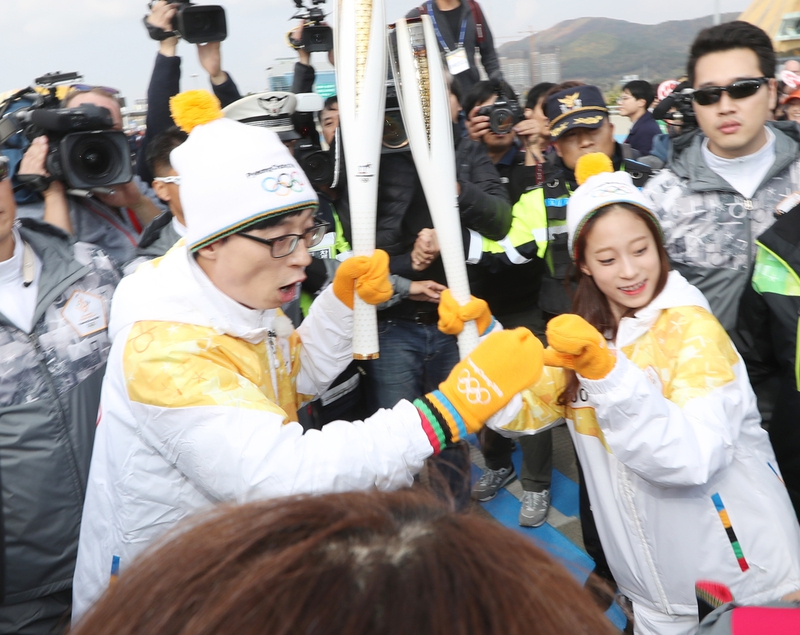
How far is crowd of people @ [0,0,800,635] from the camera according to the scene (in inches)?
18.8

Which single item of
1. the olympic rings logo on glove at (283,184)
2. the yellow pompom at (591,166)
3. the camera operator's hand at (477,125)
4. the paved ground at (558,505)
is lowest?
the paved ground at (558,505)

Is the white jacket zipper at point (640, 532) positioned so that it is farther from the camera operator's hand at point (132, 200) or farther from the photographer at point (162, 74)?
the photographer at point (162, 74)

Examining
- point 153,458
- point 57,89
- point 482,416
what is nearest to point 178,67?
point 57,89

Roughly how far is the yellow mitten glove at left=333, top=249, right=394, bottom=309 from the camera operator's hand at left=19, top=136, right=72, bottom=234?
96 centimetres

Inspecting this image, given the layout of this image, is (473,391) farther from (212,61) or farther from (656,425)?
(212,61)

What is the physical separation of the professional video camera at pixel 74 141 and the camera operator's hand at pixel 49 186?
0.02m

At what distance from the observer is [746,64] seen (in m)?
1.87

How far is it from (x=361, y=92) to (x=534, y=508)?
1779mm

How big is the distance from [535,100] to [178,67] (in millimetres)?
2039

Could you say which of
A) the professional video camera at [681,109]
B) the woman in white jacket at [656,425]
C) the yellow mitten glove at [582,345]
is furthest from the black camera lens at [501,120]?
the yellow mitten glove at [582,345]

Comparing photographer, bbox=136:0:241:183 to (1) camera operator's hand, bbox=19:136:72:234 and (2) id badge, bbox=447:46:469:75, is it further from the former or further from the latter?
(2) id badge, bbox=447:46:469:75

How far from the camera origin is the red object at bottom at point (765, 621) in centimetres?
60

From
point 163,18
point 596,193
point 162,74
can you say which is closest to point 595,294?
point 596,193

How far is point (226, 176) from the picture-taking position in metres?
1.23
